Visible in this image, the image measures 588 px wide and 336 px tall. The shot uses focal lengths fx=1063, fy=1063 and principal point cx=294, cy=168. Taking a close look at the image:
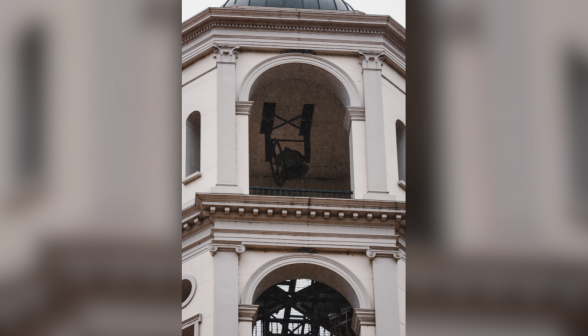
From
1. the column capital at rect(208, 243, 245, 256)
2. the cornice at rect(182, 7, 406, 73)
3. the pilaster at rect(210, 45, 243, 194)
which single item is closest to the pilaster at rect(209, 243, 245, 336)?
the column capital at rect(208, 243, 245, 256)

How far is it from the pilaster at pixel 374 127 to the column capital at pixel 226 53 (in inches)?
138

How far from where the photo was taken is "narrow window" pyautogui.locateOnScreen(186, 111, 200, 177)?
94.3 ft

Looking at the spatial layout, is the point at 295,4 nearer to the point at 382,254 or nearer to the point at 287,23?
the point at 287,23

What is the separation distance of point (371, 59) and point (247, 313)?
28.0 ft

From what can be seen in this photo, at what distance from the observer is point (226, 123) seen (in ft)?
92.1

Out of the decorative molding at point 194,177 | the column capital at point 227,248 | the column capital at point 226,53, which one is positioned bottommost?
the column capital at point 227,248

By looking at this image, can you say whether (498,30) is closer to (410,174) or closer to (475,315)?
(410,174)

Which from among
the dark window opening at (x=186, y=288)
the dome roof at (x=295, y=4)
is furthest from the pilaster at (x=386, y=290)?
the dome roof at (x=295, y=4)

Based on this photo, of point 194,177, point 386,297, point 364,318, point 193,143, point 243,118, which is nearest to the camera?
point 364,318

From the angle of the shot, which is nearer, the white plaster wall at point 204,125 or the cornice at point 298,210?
the cornice at point 298,210

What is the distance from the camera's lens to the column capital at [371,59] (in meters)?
29.5

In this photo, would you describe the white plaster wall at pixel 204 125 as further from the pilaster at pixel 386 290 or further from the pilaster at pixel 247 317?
the pilaster at pixel 386 290

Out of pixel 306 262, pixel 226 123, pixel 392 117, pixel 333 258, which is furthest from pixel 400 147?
pixel 306 262

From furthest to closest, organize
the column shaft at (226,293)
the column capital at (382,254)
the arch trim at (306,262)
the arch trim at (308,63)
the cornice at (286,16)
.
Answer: the cornice at (286,16), the arch trim at (308,63), the column capital at (382,254), the arch trim at (306,262), the column shaft at (226,293)
